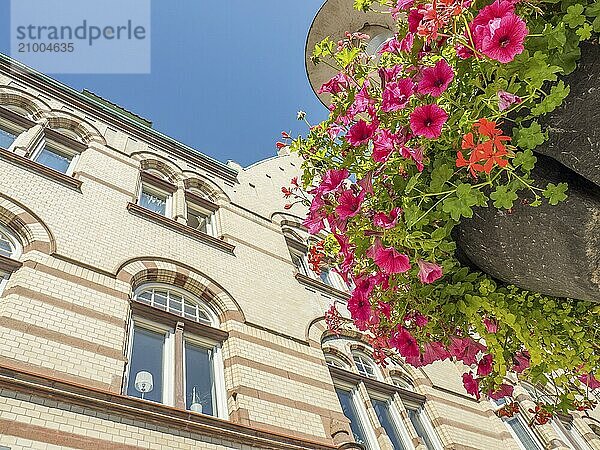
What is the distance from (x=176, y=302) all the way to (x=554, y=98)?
196 inches

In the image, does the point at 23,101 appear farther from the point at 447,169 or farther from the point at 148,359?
the point at 447,169

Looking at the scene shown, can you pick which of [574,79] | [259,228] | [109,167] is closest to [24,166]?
[109,167]

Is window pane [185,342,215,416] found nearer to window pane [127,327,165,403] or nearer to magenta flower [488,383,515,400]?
window pane [127,327,165,403]

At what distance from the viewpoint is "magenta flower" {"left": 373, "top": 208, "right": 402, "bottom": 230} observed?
2.08 m

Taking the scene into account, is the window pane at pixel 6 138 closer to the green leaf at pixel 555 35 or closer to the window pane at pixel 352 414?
the window pane at pixel 352 414

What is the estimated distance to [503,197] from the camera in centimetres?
169

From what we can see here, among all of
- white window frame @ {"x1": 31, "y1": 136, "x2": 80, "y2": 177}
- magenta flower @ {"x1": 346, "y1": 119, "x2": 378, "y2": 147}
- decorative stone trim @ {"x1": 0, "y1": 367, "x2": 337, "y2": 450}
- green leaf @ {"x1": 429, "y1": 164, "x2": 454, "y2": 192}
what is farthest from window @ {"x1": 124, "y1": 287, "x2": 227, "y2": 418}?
green leaf @ {"x1": 429, "y1": 164, "x2": 454, "y2": 192}

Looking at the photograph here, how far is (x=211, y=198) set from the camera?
9172 mm

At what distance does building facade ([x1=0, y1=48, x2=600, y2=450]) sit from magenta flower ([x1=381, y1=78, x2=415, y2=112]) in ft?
10.1

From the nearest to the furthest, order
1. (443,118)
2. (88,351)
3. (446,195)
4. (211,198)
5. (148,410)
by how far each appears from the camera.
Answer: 1. (443,118)
2. (446,195)
3. (148,410)
4. (88,351)
5. (211,198)

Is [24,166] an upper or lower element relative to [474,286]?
upper

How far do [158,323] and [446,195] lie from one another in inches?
163

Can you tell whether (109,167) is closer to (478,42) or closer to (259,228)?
(259,228)

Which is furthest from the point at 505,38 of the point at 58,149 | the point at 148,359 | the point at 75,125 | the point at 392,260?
the point at 75,125
